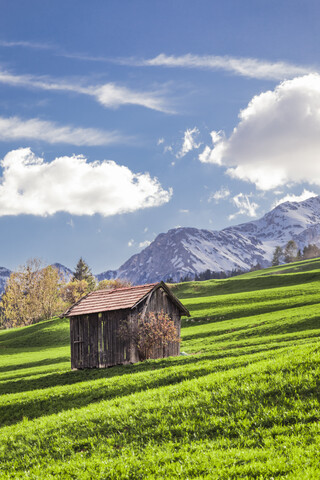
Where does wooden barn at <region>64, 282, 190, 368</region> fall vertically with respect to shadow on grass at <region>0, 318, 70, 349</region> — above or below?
above

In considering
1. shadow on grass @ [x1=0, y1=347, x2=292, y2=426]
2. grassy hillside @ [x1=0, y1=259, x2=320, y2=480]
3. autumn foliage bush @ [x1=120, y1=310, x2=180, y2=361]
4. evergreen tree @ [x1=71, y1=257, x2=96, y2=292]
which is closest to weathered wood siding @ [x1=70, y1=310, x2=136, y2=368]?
autumn foliage bush @ [x1=120, y1=310, x2=180, y2=361]

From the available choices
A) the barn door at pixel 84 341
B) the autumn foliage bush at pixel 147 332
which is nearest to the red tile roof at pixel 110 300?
the barn door at pixel 84 341

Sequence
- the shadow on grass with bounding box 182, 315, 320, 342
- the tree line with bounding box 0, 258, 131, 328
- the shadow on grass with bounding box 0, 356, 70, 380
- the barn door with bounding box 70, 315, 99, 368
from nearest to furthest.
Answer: the barn door with bounding box 70, 315, 99, 368
the shadow on grass with bounding box 182, 315, 320, 342
the shadow on grass with bounding box 0, 356, 70, 380
the tree line with bounding box 0, 258, 131, 328

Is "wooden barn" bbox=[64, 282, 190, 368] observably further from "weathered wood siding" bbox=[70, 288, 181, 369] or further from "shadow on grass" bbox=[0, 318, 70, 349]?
"shadow on grass" bbox=[0, 318, 70, 349]

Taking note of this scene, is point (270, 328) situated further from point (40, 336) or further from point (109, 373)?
point (40, 336)

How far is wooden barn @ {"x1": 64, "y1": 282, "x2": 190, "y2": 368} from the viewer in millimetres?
35812

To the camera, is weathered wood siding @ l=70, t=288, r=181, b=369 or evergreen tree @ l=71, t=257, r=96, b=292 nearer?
weathered wood siding @ l=70, t=288, r=181, b=369

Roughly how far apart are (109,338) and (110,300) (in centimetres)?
364


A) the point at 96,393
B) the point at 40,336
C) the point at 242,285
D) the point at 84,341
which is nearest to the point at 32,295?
the point at 40,336

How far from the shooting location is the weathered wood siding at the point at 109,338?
35750 mm

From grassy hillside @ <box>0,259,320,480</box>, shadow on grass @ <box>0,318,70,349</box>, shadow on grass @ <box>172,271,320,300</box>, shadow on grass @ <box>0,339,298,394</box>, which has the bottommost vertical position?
shadow on grass @ <box>0,318,70,349</box>

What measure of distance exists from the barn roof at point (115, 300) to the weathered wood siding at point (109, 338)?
0.51 m

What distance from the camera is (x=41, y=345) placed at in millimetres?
70125

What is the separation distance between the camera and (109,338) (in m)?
36.5
